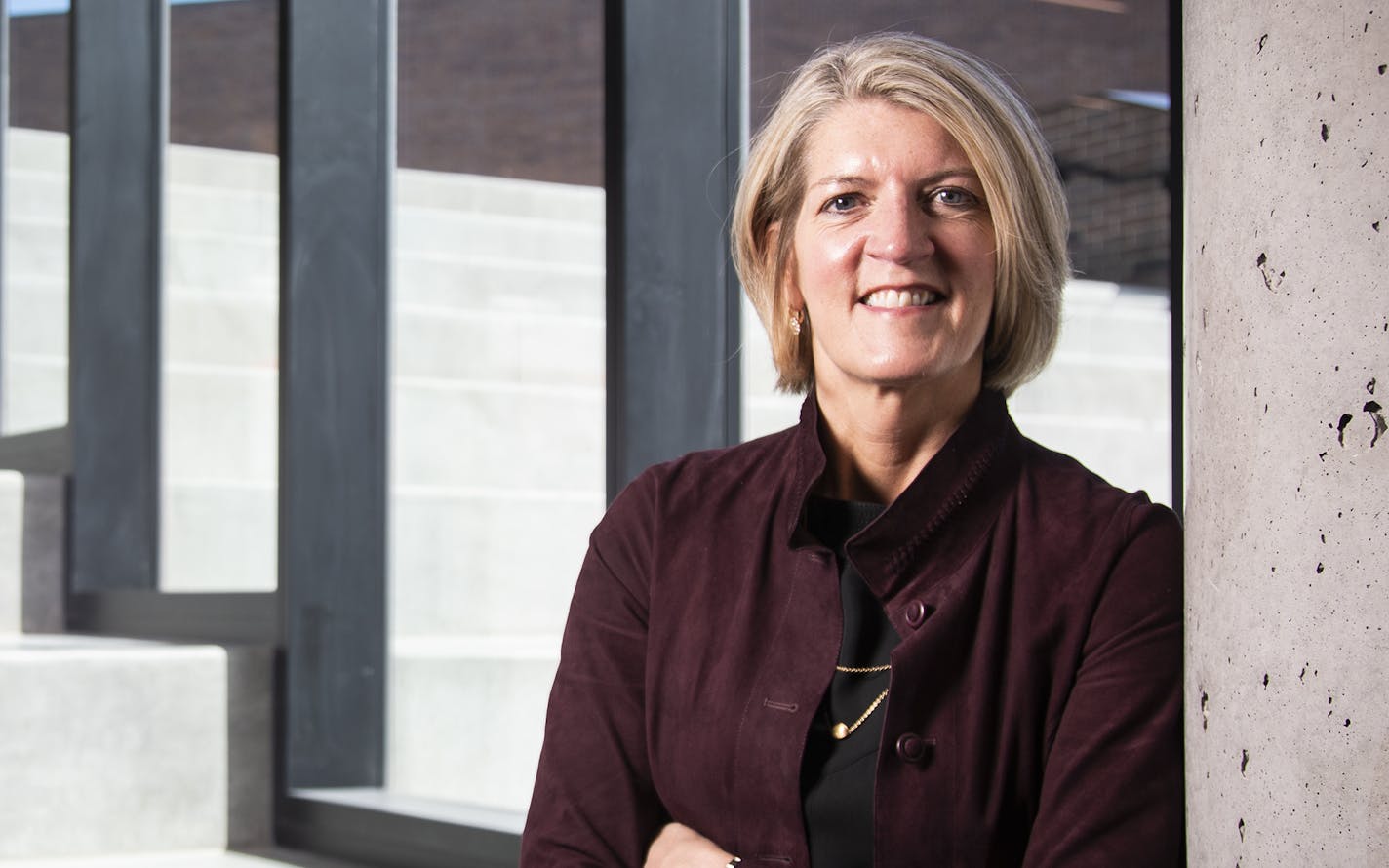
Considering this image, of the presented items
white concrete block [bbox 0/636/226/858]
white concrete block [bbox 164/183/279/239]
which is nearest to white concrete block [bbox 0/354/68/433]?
white concrete block [bbox 164/183/279/239]

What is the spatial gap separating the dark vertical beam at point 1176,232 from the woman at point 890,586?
0.17 metres

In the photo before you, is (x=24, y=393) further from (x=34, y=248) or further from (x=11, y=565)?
(x=11, y=565)

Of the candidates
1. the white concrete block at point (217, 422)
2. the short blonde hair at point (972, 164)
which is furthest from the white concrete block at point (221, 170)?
the short blonde hair at point (972, 164)

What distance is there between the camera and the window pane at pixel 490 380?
354cm

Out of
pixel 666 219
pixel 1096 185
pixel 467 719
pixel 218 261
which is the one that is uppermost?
pixel 1096 185

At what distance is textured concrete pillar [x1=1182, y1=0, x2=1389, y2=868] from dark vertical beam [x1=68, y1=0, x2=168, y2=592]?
3.34 m

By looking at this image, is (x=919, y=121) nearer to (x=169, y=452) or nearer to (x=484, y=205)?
(x=169, y=452)

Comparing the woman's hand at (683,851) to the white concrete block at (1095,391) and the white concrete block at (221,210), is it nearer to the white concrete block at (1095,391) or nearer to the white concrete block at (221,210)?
the white concrete block at (1095,391)

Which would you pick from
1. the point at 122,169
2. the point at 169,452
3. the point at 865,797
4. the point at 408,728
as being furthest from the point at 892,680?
the point at 169,452

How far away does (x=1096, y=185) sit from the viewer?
767 centimetres

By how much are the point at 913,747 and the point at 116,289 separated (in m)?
3.23

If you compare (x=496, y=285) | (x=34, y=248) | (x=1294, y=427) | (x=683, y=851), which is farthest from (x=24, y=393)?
(x=1294, y=427)

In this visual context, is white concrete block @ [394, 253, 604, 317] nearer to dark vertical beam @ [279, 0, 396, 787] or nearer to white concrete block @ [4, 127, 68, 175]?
white concrete block @ [4, 127, 68, 175]

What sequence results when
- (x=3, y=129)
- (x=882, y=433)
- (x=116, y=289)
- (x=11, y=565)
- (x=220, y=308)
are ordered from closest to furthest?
1. (x=882, y=433)
2. (x=11, y=565)
3. (x=116, y=289)
4. (x=220, y=308)
5. (x=3, y=129)
